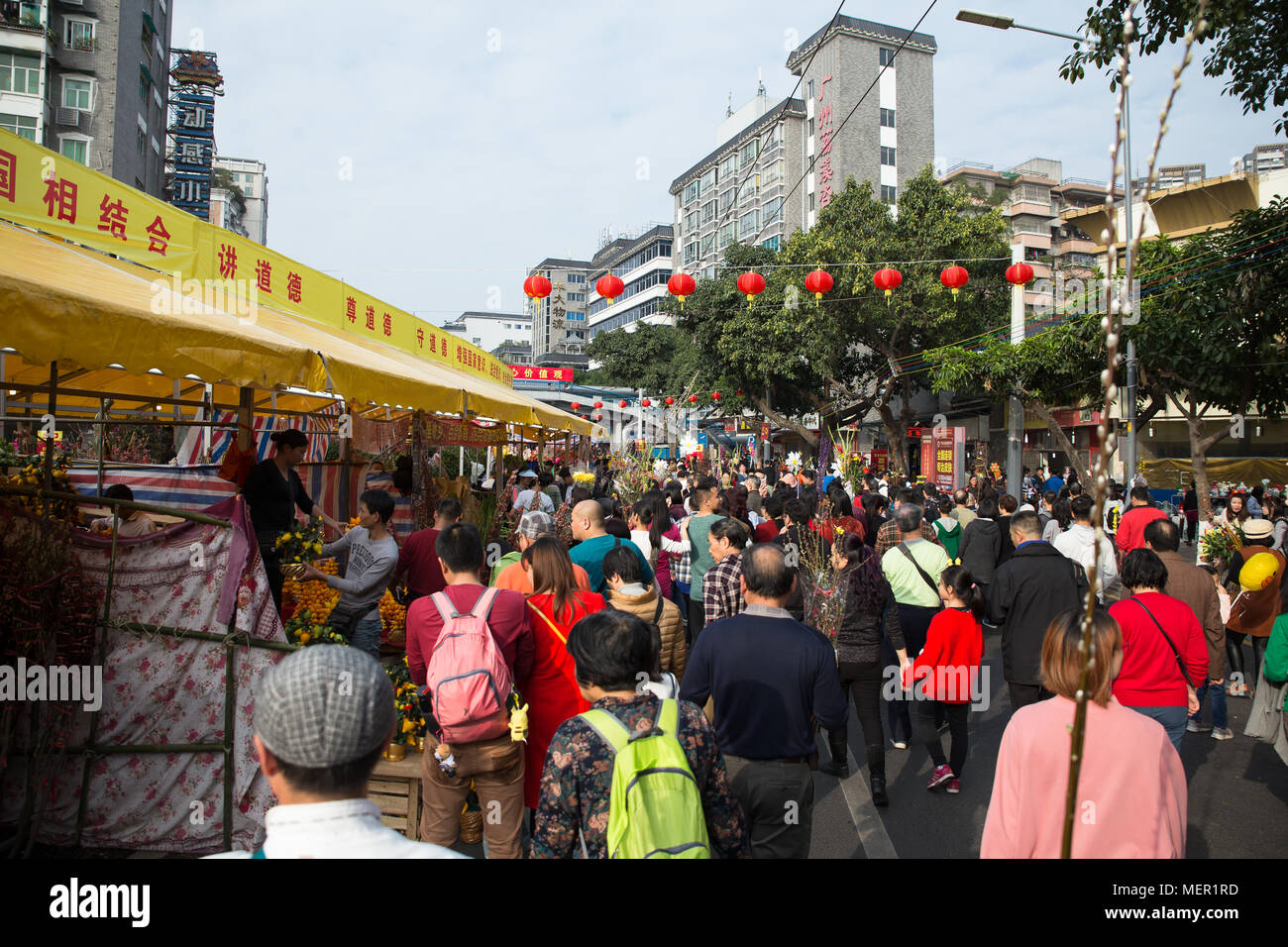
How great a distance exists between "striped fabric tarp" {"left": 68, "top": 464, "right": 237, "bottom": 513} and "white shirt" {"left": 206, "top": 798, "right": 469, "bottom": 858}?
328cm

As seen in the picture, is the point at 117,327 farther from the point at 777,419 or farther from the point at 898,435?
the point at 898,435

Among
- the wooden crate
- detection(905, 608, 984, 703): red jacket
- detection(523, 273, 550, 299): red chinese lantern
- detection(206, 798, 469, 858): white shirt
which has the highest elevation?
detection(523, 273, 550, 299): red chinese lantern

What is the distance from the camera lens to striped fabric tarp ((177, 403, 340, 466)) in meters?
9.17

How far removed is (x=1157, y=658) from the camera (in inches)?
149

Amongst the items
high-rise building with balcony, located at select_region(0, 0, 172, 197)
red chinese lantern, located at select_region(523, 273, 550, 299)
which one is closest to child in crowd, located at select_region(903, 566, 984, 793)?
red chinese lantern, located at select_region(523, 273, 550, 299)

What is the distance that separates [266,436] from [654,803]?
30.5 feet

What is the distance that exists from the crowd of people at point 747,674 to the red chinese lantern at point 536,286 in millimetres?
5041

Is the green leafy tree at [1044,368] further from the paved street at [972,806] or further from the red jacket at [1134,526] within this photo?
the paved street at [972,806]

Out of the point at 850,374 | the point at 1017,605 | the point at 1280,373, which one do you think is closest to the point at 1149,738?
the point at 1017,605

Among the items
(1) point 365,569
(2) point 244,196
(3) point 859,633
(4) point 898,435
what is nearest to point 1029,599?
(3) point 859,633

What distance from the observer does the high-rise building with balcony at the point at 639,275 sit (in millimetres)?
62375

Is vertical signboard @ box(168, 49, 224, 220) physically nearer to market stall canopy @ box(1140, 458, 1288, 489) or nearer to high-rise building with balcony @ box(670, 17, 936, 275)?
high-rise building with balcony @ box(670, 17, 936, 275)

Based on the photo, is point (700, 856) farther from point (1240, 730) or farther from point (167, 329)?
point (1240, 730)

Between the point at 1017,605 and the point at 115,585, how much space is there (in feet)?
15.9
